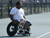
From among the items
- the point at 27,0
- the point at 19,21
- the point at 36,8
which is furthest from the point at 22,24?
the point at 36,8

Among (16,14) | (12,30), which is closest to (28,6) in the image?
(16,14)

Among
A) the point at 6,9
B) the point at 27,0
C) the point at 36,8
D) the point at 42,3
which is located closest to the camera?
the point at 6,9

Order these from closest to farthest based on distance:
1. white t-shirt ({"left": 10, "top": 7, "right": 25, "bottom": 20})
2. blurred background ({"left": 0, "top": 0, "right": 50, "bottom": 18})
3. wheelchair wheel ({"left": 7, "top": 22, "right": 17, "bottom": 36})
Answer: wheelchair wheel ({"left": 7, "top": 22, "right": 17, "bottom": 36})
white t-shirt ({"left": 10, "top": 7, "right": 25, "bottom": 20})
blurred background ({"left": 0, "top": 0, "right": 50, "bottom": 18})

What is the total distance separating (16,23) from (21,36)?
1.98ft

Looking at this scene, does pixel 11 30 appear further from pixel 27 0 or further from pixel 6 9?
pixel 27 0

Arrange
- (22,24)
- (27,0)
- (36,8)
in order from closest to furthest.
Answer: (22,24) → (27,0) → (36,8)

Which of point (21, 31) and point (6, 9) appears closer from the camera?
point (21, 31)

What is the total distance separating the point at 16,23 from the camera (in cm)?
1280

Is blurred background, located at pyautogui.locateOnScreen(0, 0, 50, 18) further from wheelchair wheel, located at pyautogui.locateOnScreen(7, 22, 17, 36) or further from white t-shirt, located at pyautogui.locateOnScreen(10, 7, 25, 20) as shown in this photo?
wheelchair wheel, located at pyautogui.locateOnScreen(7, 22, 17, 36)

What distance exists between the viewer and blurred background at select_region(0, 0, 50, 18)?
1216 inches

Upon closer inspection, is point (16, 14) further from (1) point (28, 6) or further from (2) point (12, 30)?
(1) point (28, 6)

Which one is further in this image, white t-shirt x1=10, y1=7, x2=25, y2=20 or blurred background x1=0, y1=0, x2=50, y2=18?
blurred background x1=0, y1=0, x2=50, y2=18

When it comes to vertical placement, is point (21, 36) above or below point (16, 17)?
below

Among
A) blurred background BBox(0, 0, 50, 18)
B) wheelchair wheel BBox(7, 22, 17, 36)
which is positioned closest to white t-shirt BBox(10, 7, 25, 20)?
wheelchair wheel BBox(7, 22, 17, 36)
